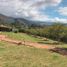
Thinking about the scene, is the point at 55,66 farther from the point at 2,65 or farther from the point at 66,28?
the point at 66,28

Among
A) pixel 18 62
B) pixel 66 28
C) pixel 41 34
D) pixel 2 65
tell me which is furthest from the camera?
pixel 41 34

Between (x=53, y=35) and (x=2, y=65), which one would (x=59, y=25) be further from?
(x=2, y=65)

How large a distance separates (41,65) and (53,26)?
4140 cm

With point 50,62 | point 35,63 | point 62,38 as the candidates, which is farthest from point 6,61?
point 62,38

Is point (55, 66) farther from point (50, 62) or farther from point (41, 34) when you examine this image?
point (41, 34)

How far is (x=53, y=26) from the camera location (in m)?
58.2

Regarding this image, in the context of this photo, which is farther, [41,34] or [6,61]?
[41,34]

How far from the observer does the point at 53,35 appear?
59.3 metres

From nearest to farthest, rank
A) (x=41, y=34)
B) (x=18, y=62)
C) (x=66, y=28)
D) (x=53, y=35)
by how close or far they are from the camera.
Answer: (x=18, y=62) → (x=66, y=28) → (x=53, y=35) → (x=41, y=34)

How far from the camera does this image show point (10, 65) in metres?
16.5

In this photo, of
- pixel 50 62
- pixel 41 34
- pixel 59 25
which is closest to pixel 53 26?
pixel 59 25

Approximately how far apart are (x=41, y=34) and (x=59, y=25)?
10283mm

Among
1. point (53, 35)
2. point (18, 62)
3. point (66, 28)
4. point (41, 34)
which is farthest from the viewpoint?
point (41, 34)

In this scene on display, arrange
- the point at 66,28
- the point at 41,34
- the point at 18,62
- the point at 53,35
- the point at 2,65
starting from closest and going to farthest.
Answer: the point at 2,65, the point at 18,62, the point at 66,28, the point at 53,35, the point at 41,34
